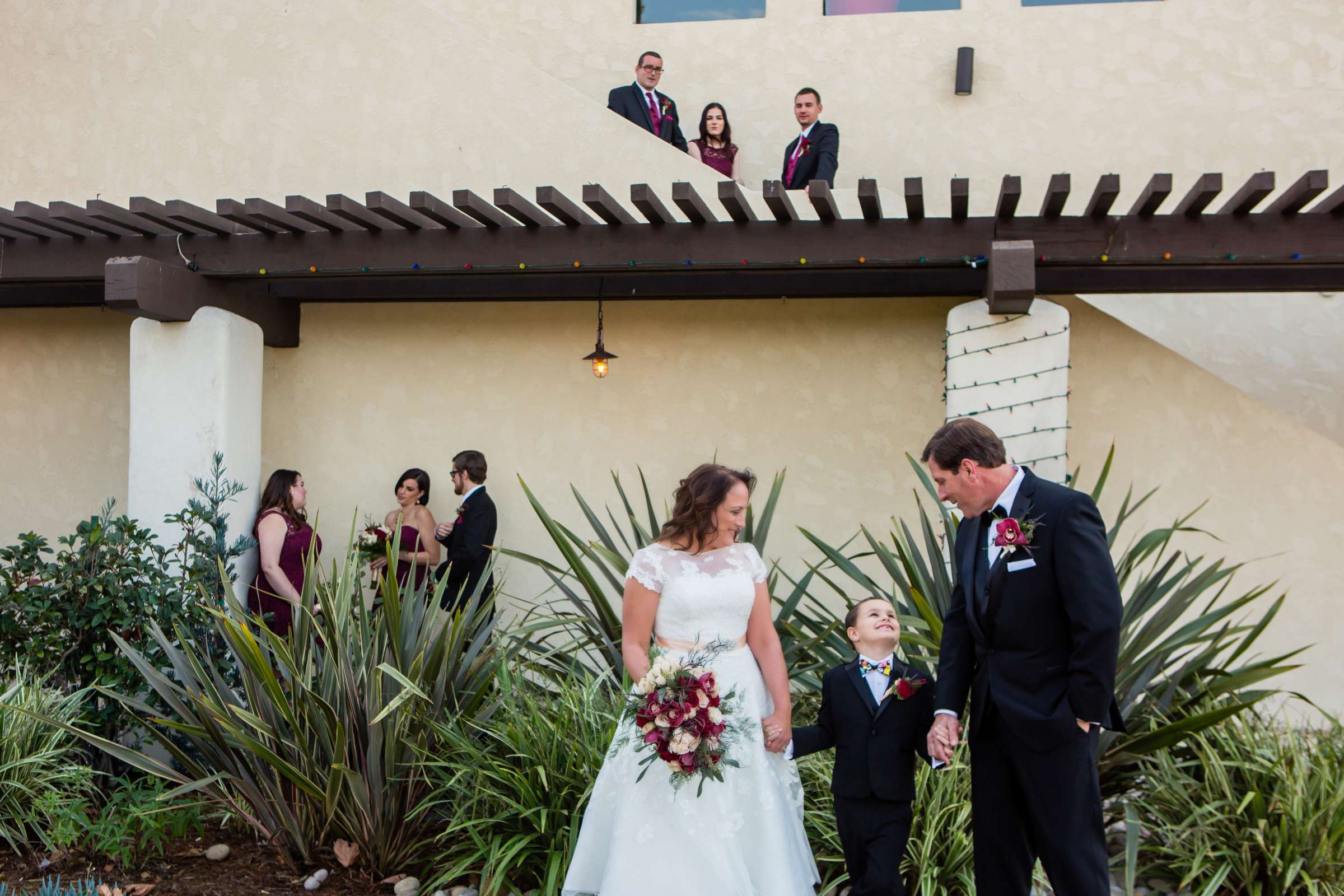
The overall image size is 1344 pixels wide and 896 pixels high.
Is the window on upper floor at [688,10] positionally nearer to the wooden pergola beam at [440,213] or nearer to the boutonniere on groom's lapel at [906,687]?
the wooden pergola beam at [440,213]

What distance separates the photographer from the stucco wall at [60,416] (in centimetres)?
775

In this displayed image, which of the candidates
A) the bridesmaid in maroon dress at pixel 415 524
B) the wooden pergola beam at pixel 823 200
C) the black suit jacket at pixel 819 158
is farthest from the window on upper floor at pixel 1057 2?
the bridesmaid in maroon dress at pixel 415 524

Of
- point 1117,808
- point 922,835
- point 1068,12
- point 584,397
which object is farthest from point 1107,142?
point 922,835

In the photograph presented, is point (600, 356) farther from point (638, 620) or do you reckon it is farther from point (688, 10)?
point (688, 10)

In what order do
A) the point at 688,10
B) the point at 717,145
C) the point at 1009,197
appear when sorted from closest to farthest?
the point at 1009,197 < the point at 717,145 < the point at 688,10

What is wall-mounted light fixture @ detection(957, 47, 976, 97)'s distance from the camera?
831cm

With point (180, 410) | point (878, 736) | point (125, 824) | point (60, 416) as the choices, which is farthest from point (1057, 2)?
point (125, 824)

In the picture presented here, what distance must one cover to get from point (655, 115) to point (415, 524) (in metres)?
3.28

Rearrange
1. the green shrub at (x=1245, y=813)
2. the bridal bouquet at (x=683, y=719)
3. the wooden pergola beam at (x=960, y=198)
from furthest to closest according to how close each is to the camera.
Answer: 1. the wooden pergola beam at (x=960, y=198)
2. the green shrub at (x=1245, y=813)
3. the bridal bouquet at (x=683, y=719)

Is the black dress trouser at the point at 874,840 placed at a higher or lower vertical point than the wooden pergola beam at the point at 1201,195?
lower

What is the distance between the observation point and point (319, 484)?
24.6 feet

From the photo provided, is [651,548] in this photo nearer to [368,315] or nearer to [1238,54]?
[368,315]

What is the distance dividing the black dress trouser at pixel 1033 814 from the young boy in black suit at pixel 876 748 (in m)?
0.24

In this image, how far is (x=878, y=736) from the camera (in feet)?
11.4
